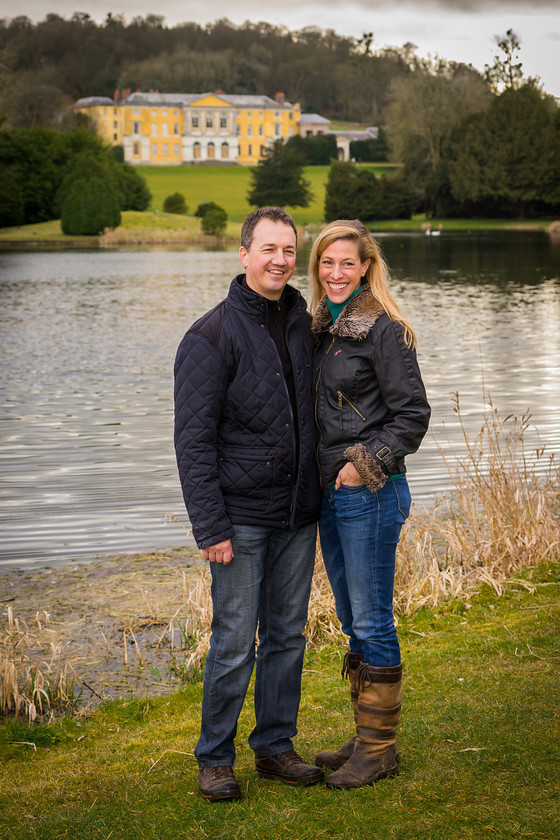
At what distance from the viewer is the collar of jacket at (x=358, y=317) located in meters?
3.73

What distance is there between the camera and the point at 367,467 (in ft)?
12.0

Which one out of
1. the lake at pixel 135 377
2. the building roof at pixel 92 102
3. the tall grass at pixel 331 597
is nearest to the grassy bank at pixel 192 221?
the lake at pixel 135 377

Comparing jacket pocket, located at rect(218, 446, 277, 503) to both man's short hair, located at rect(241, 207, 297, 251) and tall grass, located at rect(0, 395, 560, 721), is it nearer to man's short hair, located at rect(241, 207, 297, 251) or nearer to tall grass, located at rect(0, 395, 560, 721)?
man's short hair, located at rect(241, 207, 297, 251)

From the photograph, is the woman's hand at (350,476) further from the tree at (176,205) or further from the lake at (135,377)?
the tree at (176,205)

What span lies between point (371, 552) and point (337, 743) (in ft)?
3.35

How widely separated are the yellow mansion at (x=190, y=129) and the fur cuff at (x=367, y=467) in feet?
434

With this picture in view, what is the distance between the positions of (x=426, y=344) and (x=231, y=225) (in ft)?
163

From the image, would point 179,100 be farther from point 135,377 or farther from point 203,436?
point 203,436

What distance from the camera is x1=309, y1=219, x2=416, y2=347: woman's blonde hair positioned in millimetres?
3783

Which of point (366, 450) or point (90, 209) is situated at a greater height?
point (90, 209)

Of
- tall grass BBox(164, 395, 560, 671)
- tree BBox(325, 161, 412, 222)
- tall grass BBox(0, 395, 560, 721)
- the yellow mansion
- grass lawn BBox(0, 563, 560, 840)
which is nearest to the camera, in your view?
grass lawn BBox(0, 563, 560, 840)

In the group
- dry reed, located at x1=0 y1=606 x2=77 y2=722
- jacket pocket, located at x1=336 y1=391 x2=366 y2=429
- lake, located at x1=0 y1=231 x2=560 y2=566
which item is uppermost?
jacket pocket, located at x1=336 y1=391 x2=366 y2=429

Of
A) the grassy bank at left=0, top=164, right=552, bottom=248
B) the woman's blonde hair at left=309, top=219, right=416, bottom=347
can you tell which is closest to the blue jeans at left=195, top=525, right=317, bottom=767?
the woman's blonde hair at left=309, top=219, right=416, bottom=347

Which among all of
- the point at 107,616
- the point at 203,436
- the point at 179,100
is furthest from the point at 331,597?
the point at 179,100
